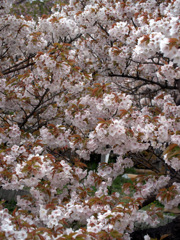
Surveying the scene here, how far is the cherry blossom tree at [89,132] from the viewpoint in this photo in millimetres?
2254

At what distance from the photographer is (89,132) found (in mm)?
3500

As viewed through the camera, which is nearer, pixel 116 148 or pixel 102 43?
pixel 116 148

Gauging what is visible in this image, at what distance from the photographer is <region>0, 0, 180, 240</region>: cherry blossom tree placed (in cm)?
225

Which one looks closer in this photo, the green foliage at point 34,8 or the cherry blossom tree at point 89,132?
the cherry blossom tree at point 89,132

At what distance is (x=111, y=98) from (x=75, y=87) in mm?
940

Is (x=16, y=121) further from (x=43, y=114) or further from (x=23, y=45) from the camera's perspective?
(x=23, y=45)

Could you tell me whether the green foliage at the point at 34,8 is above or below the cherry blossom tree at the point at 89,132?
above

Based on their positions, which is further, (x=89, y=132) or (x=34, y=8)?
(x=34, y=8)

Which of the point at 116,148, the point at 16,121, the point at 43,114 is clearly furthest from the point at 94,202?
the point at 16,121

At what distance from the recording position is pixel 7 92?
12.2ft

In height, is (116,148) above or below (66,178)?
above

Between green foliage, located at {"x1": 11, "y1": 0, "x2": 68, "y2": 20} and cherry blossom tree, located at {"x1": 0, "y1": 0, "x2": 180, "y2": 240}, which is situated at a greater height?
green foliage, located at {"x1": 11, "y1": 0, "x2": 68, "y2": 20}

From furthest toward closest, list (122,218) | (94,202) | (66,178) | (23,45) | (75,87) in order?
(23,45) → (75,87) → (66,178) → (94,202) → (122,218)

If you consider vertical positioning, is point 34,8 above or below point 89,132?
above
